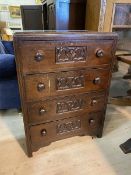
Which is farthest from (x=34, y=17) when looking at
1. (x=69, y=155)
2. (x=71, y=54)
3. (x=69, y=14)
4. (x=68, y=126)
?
(x=69, y=155)

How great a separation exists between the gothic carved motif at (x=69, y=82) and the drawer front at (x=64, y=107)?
0.08 meters

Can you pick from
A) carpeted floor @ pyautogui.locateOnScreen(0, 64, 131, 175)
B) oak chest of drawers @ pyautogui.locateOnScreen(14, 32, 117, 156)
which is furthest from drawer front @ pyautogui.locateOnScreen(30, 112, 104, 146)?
carpeted floor @ pyautogui.locateOnScreen(0, 64, 131, 175)

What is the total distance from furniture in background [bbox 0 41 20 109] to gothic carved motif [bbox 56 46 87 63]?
0.54 metres

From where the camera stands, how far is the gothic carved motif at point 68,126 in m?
1.22

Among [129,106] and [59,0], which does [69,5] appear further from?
[129,106]

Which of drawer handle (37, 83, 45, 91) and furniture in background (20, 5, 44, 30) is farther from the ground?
furniture in background (20, 5, 44, 30)

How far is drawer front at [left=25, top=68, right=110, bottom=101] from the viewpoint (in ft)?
3.22

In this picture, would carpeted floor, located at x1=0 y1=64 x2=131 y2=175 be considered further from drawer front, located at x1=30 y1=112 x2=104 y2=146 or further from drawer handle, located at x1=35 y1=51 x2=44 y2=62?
drawer handle, located at x1=35 y1=51 x2=44 y2=62

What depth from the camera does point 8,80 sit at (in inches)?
58.8

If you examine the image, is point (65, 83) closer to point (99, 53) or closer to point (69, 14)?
point (99, 53)

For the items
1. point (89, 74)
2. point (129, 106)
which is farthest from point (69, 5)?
point (129, 106)

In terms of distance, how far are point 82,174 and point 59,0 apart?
1.38 meters

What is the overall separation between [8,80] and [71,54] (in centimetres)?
77

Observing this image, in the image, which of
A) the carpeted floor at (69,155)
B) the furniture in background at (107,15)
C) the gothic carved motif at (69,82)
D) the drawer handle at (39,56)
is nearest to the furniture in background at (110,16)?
the furniture in background at (107,15)
